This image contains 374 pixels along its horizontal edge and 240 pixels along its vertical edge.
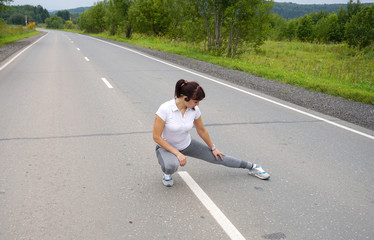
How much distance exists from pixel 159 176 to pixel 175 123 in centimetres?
84

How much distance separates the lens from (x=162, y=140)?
3684 millimetres

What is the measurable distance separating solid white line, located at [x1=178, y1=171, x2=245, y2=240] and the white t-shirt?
0.44 metres

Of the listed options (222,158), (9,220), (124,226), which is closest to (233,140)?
(222,158)

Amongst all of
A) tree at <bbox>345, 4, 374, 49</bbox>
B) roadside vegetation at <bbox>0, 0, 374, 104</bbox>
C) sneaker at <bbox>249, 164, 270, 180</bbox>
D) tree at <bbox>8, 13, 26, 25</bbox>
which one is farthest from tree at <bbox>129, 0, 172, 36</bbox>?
tree at <bbox>8, 13, 26, 25</bbox>

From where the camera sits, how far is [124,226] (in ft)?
9.78

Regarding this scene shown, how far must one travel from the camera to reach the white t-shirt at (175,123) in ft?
11.7

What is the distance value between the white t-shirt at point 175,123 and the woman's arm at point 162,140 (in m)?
0.06

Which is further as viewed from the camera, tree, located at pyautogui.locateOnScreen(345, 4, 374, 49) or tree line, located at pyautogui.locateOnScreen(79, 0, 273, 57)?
tree, located at pyautogui.locateOnScreen(345, 4, 374, 49)

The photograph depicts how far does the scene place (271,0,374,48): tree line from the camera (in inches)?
1378

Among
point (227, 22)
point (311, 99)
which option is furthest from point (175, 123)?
point (227, 22)

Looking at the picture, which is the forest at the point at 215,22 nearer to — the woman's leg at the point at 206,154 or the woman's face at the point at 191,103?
the woman's leg at the point at 206,154

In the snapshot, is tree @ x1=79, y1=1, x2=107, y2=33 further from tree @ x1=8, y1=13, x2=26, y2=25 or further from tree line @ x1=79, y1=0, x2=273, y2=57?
tree @ x1=8, y1=13, x2=26, y2=25

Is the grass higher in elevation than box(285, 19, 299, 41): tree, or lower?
lower

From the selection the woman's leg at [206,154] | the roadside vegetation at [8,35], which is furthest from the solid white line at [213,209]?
the roadside vegetation at [8,35]
